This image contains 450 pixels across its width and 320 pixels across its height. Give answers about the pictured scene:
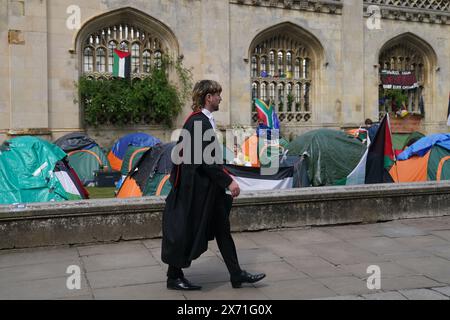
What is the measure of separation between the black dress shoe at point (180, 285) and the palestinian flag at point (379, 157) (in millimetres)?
6343

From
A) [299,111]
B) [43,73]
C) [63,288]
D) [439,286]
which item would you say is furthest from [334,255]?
[299,111]

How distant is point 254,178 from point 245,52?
31.1 feet

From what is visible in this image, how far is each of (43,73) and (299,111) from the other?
9.86 m

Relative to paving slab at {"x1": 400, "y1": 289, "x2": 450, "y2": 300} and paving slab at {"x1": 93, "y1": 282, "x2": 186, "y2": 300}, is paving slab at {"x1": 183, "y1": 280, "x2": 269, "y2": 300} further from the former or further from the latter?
paving slab at {"x1": 400, "y1": 289, "x2": 450, "y2": 300}

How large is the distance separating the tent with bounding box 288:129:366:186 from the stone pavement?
385 centimetres

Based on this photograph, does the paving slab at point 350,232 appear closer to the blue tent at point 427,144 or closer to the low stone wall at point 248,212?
the low stone wall at point 248,212

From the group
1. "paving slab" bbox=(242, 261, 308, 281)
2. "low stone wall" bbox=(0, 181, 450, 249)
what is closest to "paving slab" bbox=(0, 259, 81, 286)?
"low stone wall" bbox=(0, 181, 450, 249)

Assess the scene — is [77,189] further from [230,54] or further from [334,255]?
[230,54]

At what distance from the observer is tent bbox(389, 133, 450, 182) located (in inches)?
449

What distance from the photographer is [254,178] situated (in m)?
10.6

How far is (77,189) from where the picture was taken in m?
9.69

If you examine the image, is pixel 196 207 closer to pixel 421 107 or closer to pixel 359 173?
pixel 359 173

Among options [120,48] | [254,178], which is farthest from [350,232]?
[120,48]

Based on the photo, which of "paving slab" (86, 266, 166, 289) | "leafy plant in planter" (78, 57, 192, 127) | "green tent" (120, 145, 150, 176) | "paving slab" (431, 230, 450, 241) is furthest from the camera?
"leafy plant in planter" (78, 57, 192, 127)
